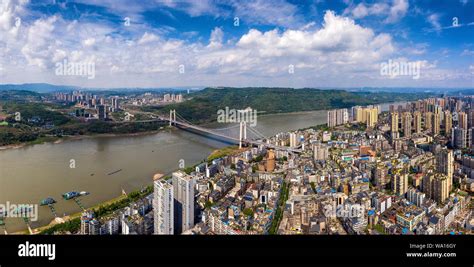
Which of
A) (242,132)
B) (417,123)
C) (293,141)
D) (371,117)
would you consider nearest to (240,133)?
(242,132)

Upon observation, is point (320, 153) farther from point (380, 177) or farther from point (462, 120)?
point (462, 120)

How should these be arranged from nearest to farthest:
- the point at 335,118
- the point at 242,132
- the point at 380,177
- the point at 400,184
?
the point at 400,184
the point at 380,177
the point at 242,132
the point at 335,118

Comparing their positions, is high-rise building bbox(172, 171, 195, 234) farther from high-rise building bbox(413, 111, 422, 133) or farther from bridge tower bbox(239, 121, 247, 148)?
high-rise building bbox(413, 111, 422, 133)

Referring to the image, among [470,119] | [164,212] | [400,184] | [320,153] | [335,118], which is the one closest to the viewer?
[164,212]
